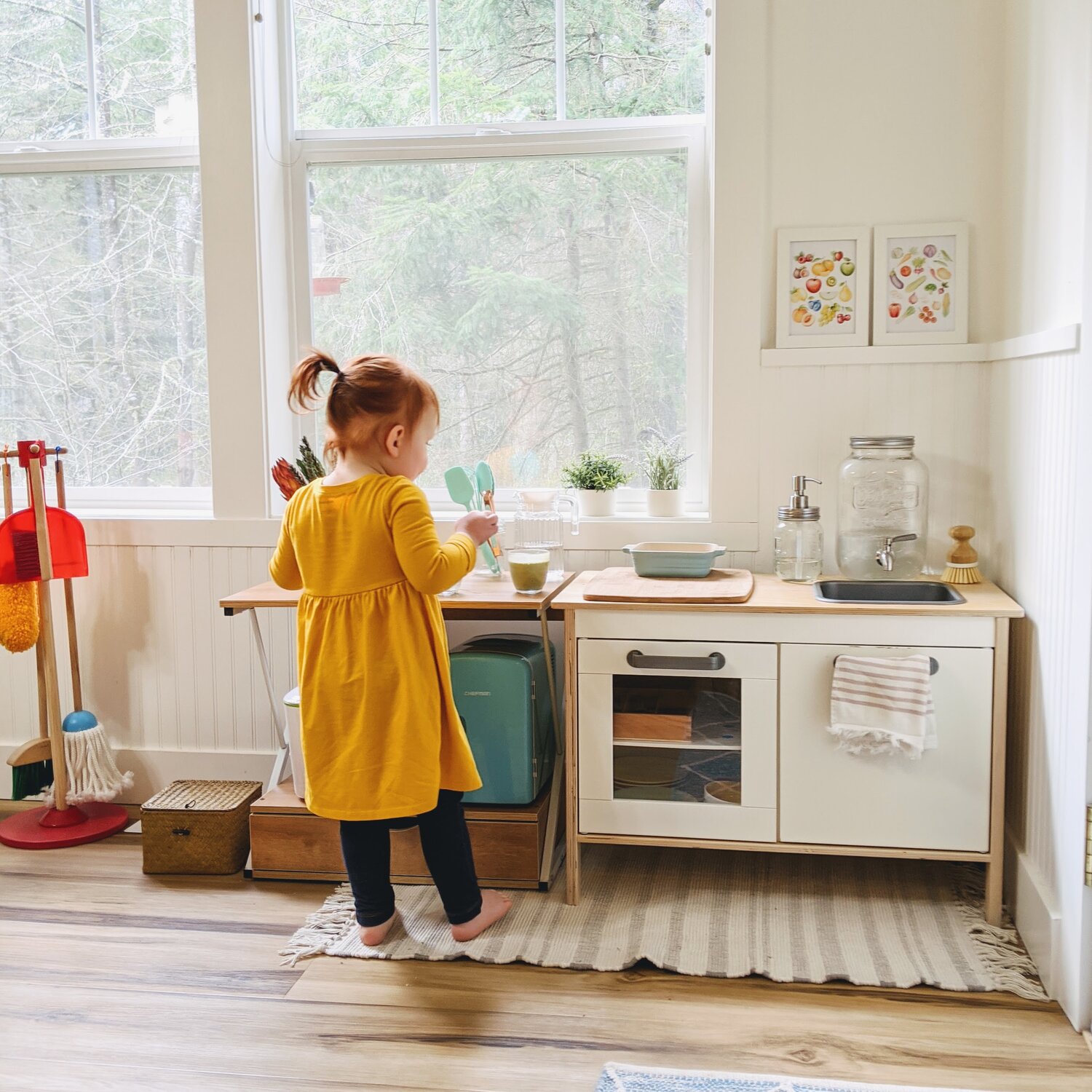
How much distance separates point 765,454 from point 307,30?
5.78 feet

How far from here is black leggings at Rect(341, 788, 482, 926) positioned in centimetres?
233

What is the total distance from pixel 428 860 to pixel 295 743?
0.59 meters

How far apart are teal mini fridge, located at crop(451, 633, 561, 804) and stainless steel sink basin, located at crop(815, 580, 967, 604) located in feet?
2.43

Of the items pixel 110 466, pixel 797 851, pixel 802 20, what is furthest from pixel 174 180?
pixel 797 851

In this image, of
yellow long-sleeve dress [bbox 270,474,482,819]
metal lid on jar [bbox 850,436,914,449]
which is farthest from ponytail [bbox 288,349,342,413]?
metal lid on jar [bbox 850,436,914,449]

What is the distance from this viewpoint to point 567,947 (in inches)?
92.8

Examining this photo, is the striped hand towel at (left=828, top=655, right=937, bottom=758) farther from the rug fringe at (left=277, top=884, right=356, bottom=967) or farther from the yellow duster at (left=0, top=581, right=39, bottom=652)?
the yellow duster at (left=0, top=581, right=39, bottom=652)

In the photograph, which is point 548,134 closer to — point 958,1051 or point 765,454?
point 765,454

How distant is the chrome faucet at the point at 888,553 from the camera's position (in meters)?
2.74

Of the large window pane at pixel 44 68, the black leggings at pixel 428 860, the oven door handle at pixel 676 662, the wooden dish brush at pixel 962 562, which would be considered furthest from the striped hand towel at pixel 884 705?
the large window pane at pixel 44 68

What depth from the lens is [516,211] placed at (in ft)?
10.4

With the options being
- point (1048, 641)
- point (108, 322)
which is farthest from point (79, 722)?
point (1048, 641)

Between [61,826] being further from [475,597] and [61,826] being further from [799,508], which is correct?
[799,508]

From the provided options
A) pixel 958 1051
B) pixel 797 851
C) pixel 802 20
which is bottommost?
pixel 958 1051
